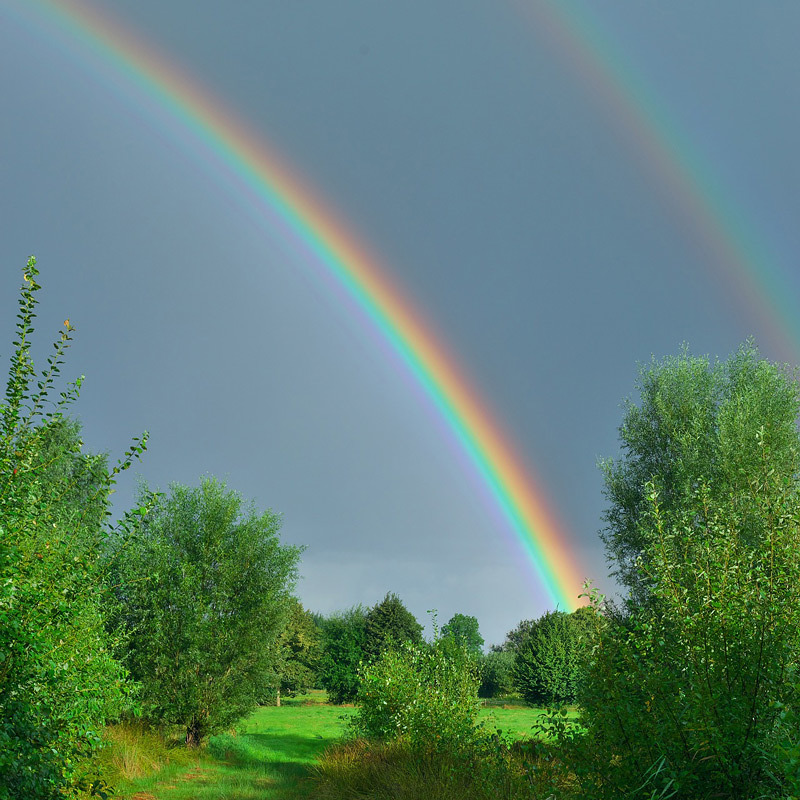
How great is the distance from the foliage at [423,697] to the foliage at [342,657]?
1187 inches

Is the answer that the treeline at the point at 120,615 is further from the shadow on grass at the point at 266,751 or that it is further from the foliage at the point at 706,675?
the foliage at the point at 706,675

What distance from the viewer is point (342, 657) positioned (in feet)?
166

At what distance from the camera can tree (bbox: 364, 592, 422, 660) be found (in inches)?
2146

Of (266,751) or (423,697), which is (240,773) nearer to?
(266,751)

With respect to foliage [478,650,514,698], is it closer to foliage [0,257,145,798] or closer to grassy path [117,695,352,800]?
grassy path [117,695,352,800]

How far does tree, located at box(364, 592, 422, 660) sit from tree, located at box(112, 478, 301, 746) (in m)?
33.3

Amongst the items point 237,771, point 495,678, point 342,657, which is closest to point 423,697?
point 237,771

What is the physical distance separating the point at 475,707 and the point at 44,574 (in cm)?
1190

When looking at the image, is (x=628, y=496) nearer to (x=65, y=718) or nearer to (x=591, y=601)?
(x=591, y=601)

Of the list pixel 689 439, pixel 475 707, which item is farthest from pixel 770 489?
pixel 689 439

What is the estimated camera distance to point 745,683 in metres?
4.41

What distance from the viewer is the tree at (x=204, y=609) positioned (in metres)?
20.7

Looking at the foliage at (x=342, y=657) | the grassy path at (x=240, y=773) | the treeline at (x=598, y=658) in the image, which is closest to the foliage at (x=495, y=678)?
the foliage at (x=342, y=657)

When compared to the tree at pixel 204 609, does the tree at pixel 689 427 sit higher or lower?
higher
